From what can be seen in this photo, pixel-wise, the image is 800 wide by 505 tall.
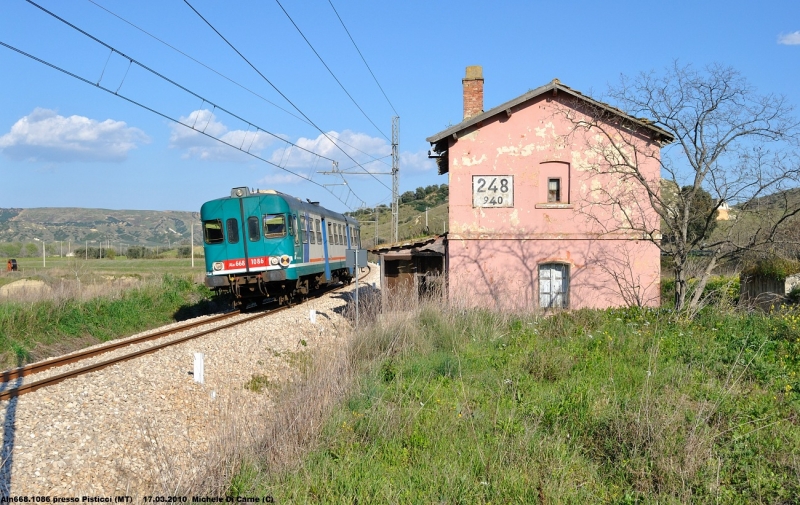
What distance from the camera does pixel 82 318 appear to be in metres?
17.5

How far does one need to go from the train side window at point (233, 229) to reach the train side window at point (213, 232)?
27cm

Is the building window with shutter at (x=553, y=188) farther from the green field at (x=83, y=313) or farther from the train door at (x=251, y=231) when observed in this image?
the green field at (x=83, y=313)

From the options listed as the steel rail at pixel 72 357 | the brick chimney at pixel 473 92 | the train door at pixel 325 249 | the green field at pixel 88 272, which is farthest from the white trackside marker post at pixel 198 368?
the green field at pixel 88 272

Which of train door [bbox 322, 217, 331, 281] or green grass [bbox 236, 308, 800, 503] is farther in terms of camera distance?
train door [bbox 322, 217, 331, 281]

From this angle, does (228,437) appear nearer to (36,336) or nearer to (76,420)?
(76,420)

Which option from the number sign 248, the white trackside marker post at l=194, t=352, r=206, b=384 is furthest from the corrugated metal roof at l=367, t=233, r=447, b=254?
the white trackside marker post at l=194, t=352, r=206, b=384

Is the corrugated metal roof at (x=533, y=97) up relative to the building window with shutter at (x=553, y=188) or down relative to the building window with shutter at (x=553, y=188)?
up

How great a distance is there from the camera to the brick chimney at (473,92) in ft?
64.3

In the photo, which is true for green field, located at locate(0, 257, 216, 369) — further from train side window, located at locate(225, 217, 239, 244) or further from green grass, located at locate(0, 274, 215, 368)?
train side window, located at locate(225, 217, 239, 244)

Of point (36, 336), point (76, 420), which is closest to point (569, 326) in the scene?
point (76, 420)

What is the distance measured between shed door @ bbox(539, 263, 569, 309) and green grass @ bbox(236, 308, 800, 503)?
6.76 metres

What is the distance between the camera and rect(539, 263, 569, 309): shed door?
712 inches

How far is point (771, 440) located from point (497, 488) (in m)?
3.15

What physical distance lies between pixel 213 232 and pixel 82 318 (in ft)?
13.7
